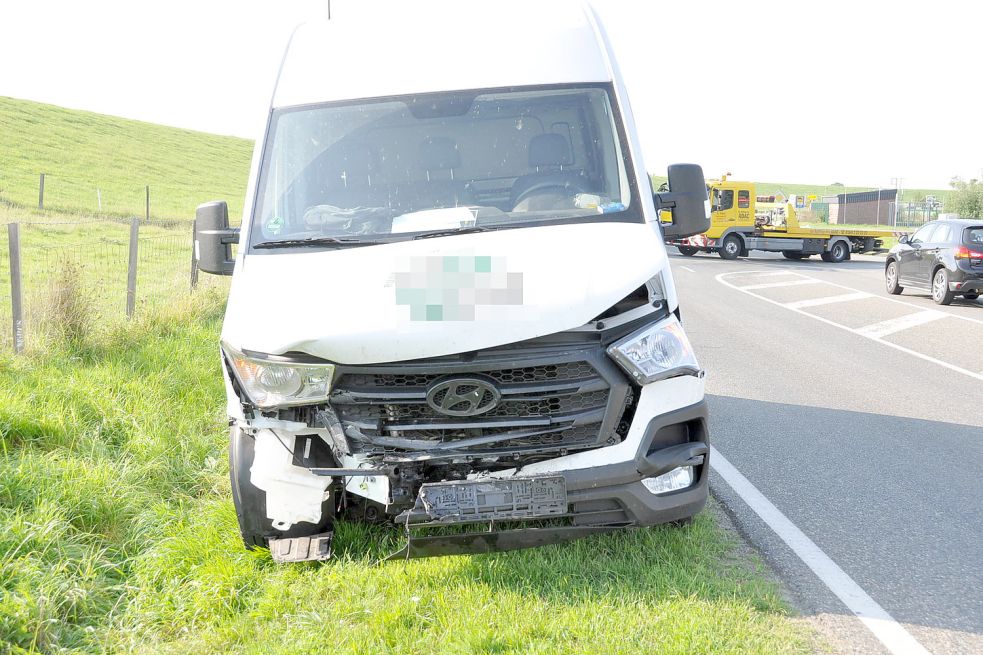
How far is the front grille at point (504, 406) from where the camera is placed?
326 cm

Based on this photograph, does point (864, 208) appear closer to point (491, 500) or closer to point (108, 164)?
point (108, 164)

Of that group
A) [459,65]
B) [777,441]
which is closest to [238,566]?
[459,65]

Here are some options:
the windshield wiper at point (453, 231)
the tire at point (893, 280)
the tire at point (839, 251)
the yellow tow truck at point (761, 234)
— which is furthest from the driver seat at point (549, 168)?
the tire at point (839, 251)

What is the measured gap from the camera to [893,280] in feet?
55.8

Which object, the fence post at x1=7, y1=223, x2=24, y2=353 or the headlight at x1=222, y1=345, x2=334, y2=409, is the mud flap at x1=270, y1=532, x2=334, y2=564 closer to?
the headlight at x1=222, y1=345, x2=334, y2=409

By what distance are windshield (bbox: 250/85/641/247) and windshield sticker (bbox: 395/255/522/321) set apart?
0.51 meters

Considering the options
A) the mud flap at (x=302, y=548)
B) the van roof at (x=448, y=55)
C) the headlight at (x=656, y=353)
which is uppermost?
the van roof at (x=448, y=55)

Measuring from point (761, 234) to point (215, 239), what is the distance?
2745 centimetres

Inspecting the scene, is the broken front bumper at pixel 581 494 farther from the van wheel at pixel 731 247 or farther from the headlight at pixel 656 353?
the van wheel at pixel 731 247

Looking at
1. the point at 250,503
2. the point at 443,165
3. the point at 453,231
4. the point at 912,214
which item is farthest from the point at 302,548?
the point at 912,214

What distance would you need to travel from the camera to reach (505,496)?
10.7 ft

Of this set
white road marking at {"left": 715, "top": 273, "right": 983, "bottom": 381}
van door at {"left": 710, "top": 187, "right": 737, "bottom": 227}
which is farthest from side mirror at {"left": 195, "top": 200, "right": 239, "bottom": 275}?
van door at {"left": 710, "top": 187, "right": 737, "bottom": 227}

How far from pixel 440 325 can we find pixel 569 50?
219cm

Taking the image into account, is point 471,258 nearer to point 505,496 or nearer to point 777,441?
point 505,496
